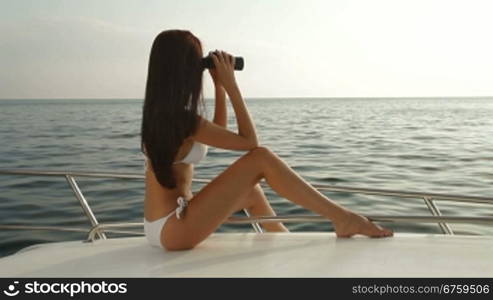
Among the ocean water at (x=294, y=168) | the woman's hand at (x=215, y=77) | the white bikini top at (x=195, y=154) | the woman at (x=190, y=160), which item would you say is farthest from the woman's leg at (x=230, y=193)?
the woman's hand at (x=215, y=77)

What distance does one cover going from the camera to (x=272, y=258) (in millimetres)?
2080

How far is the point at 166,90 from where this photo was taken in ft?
7.14

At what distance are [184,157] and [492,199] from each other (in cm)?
133

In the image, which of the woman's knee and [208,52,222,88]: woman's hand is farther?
[208,52,222,88]: woman's hand

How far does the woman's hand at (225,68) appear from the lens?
7.70ft

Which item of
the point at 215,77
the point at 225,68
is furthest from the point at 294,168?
the point at 225,68

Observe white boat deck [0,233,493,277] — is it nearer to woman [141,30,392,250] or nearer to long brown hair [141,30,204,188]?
woman [141,30,392,250]

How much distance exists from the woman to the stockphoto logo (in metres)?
0.46

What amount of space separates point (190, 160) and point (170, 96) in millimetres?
315

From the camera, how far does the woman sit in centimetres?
219

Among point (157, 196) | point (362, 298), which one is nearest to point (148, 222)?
point (157, 196)

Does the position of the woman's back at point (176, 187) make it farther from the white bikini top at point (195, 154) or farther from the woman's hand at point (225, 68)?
the woman's hand at point (225, 68)

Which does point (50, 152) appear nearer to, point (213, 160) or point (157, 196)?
point (213, 160)

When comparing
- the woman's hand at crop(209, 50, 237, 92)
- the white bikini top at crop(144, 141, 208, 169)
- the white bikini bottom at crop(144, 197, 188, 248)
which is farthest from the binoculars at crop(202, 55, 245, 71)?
the white bikini bottom at crop(144, 197, 188, 248)
